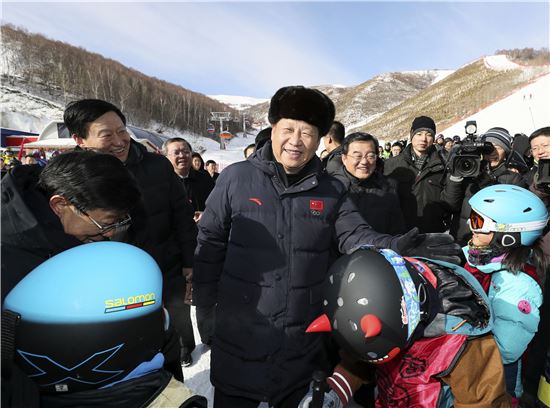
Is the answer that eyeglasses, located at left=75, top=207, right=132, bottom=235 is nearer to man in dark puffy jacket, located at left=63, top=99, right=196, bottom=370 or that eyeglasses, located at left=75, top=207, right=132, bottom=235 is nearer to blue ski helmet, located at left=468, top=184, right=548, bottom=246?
man in dark puffy jacket, located at left=63, top=99, right=196, bottom=370

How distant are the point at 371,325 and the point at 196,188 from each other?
4.06 metres

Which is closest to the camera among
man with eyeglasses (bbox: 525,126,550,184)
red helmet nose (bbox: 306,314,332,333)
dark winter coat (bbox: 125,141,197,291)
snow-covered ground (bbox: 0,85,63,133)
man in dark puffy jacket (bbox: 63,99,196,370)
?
red helmet nose (bbox: 306,314,332,333)

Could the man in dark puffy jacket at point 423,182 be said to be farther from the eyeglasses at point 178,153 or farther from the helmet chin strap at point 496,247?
the eyeglasses at point 178,153

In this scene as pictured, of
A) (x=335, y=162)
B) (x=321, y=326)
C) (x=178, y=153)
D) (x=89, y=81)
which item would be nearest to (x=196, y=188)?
(x=178, y=153)

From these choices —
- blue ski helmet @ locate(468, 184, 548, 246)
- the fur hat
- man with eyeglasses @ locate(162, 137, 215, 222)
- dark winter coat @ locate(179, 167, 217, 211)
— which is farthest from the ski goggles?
dark winter coat @ locate(179, 167, 217, 211)

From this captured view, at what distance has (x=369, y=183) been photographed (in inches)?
117

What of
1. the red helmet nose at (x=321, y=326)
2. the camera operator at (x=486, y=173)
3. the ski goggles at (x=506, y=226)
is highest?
the camera operator at (x=486, y=173)

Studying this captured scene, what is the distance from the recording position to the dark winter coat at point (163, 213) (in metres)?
2.14

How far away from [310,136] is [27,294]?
1.28 metres

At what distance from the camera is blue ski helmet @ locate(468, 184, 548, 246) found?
1.82 meters

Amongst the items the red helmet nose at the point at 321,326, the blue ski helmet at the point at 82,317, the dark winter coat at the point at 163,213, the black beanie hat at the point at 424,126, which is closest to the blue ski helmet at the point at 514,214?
the red helmet nose at the point at 321,326

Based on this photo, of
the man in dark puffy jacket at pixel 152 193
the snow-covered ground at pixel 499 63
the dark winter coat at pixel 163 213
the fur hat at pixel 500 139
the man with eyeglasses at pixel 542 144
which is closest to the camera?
the man in dark puffy jacket at pixel 152 193

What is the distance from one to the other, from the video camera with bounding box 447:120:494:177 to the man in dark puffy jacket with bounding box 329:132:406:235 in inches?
21.3

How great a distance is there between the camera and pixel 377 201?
2904 mm
